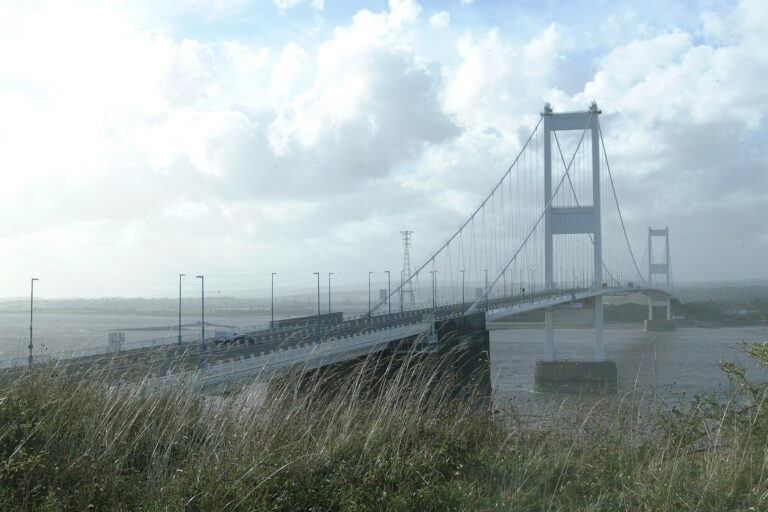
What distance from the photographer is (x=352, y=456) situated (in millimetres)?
4328

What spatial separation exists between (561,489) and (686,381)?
24.2 m

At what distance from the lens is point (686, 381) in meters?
25.7

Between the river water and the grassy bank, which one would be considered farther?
the river water

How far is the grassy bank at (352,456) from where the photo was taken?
373 centimetres

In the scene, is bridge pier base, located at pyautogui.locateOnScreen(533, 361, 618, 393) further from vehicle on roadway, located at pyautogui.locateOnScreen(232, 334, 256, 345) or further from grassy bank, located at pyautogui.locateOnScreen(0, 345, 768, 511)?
grassy bank, located at pyautogui.locateOnScreen(0, 345, 768, 511)

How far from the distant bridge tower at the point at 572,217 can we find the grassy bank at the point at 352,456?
34224 millimetres

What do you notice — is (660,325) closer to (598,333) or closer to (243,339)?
(598,333)

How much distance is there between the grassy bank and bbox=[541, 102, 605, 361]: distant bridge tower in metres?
34.2

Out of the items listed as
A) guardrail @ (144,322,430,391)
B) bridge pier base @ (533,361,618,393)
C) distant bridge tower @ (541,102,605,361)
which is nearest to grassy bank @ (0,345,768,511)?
guardrail @ (144,322,430,391)

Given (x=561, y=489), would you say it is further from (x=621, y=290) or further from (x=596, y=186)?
(x=621, y=290)

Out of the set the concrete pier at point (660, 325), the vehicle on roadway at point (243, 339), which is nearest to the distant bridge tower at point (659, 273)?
the concrete pier at point (660, 325)

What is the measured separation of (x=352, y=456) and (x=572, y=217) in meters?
41.3

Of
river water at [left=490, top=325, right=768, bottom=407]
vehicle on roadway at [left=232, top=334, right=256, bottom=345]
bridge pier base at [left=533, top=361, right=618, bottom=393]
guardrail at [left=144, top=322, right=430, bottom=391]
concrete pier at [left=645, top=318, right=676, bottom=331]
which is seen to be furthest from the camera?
concrete pier at [left=645, top=318, right=676, bottom=331]

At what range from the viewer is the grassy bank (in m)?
3.73
